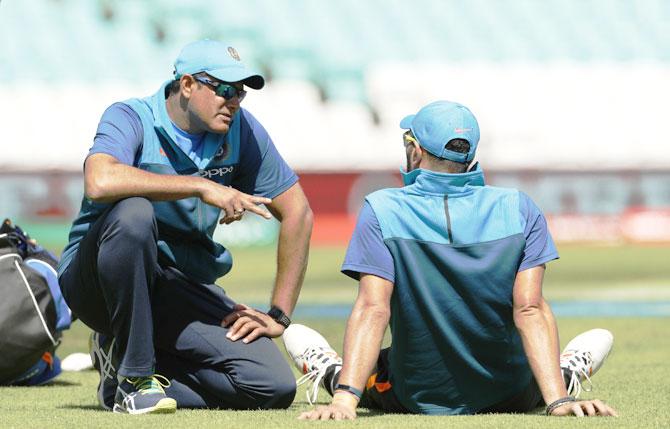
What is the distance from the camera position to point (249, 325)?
4824mm

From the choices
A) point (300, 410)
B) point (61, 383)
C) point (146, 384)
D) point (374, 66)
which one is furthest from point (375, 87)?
point (146, 384)

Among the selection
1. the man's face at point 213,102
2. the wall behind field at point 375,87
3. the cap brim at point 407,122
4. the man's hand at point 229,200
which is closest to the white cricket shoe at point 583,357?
the cap brim at point 407,122

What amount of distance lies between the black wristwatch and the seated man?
67 cm

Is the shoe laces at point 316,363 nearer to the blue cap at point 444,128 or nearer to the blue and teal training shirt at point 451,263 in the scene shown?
the blue and teal training shirt at point 451,263

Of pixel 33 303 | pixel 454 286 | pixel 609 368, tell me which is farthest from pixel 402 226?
pixel 609 368

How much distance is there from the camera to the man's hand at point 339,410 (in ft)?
13.1

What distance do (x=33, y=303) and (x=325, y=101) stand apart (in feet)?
75.9

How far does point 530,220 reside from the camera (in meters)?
4.23

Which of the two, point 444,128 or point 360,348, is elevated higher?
point 444,128

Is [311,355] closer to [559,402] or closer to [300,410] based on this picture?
[300,410]

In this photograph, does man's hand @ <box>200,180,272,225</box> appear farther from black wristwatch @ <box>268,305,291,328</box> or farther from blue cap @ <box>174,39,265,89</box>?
black wristwatch @ <box>268,305,291,328</box>

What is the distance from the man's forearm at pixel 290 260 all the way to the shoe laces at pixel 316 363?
0.61 feet

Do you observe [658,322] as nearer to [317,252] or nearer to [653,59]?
[317,252]

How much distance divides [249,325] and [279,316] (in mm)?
134
